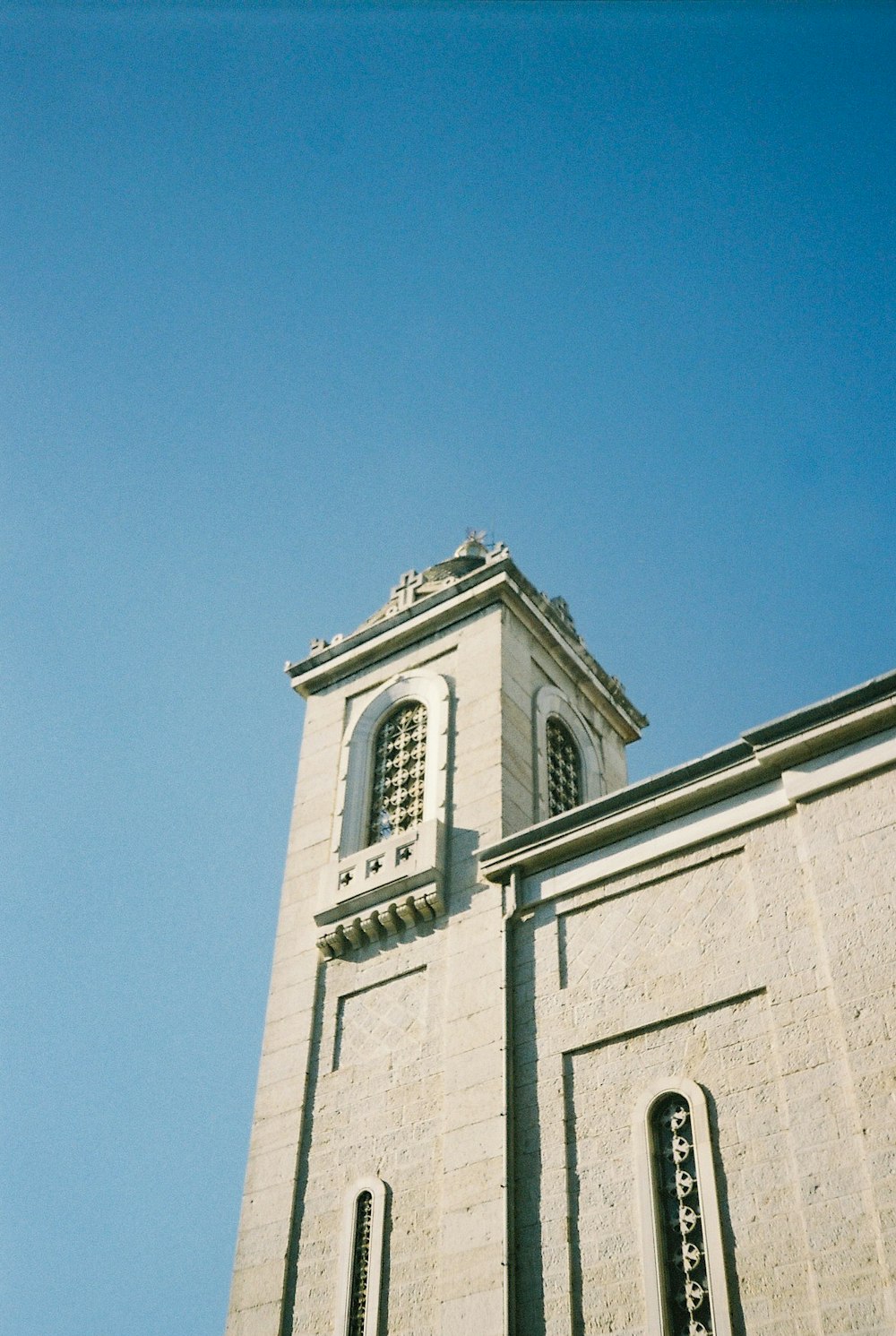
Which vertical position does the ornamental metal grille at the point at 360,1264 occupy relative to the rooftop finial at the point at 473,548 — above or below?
below

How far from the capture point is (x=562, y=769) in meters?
21.2

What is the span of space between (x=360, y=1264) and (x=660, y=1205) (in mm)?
3677

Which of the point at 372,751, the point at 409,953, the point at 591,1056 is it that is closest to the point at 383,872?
the point at 409,953

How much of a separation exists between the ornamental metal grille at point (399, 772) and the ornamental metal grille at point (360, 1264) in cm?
539

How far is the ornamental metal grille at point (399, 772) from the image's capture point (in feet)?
65.3

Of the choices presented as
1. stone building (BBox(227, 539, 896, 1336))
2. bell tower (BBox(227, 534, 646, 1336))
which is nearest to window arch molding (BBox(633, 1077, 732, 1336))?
stone building (BBox(227, 539, 896, 1336))

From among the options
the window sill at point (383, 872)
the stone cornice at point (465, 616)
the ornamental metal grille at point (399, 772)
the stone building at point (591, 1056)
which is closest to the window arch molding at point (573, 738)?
the stone building at point (591, 1056)

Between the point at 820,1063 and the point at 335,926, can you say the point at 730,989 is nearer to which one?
the point at 820,1063

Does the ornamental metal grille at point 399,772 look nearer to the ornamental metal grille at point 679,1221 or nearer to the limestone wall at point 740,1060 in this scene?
the limestone wall at point 740,1060

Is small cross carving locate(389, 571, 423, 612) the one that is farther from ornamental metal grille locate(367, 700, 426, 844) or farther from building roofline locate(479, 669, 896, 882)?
building roofline locate(479, 669, 896, 882)

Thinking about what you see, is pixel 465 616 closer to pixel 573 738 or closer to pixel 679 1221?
pixel 573 738

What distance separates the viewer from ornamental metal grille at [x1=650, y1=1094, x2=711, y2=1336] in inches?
485

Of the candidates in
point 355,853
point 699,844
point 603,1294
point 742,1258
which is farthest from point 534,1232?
point 355,853

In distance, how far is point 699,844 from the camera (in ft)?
51.0
